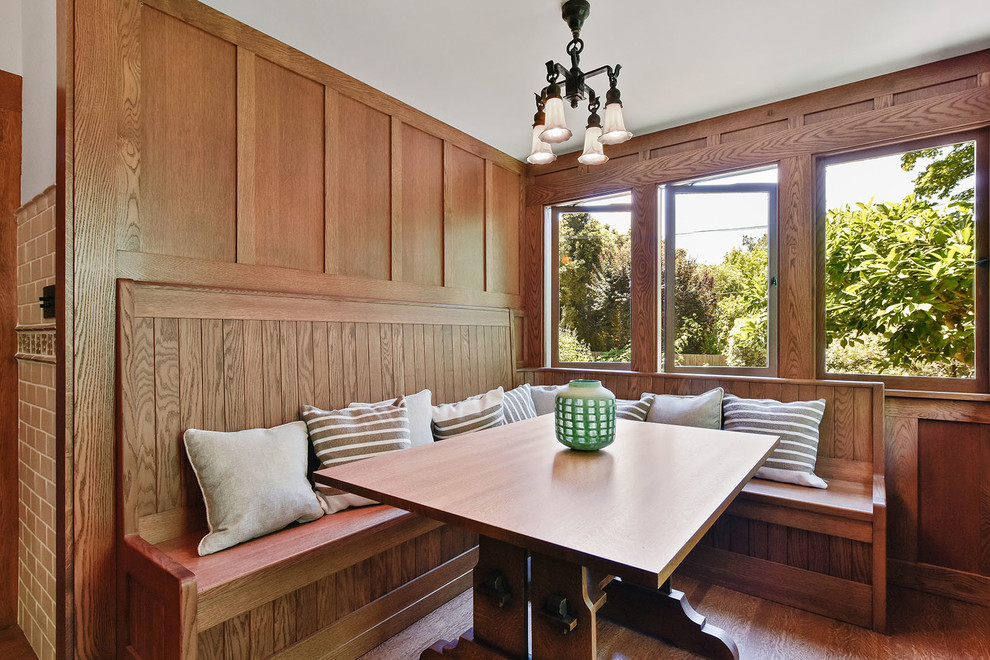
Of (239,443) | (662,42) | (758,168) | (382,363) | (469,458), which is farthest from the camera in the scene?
(758,168)

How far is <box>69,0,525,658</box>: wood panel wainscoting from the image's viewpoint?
171cm

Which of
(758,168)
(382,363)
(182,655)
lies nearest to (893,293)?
(758,168)

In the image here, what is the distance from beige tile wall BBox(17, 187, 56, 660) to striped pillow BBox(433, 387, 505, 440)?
5.09ft

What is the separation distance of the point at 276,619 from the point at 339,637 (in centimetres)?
29

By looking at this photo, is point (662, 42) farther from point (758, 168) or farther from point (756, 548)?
point (756, 548)

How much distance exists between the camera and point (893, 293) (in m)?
2.70

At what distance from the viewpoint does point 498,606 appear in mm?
1505

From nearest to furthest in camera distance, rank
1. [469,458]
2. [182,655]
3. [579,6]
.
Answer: [182,655] → [469,458] → [579,6]

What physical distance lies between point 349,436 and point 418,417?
44cm

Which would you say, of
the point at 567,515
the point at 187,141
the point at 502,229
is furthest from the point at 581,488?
the point at 502,229

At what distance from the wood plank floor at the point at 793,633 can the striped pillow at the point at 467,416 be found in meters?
0.79

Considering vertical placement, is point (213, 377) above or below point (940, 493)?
above

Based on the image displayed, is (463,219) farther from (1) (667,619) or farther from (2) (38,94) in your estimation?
(1) (667,619)

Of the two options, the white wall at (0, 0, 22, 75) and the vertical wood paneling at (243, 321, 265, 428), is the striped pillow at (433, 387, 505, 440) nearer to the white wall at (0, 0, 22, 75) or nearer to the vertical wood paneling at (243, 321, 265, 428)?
the vertical wood paneling at (243, 321, 265, 428)
